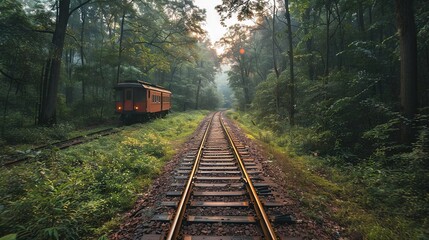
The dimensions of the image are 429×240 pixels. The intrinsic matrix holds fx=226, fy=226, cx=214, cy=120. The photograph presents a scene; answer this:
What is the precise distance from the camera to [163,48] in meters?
24.6

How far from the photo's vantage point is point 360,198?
5211 millimetres

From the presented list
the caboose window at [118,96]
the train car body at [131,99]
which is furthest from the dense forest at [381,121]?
the caboose window at [118,96]

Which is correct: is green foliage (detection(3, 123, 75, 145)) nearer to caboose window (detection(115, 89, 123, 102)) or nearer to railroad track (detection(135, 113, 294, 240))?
caboose window (detection(115, 89, 123, 102))

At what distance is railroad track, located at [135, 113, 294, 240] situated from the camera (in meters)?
3.68

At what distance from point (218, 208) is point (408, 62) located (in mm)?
6646

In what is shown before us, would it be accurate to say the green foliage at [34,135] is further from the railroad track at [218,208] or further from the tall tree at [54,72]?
the railroad track at [218,208]

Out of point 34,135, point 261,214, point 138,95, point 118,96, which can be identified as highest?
point 138,95

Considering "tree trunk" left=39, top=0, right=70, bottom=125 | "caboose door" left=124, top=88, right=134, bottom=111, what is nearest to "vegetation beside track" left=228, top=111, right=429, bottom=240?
"caboose door" left=124, top=88, right=134, bottom=111

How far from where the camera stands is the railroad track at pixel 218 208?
368 cm

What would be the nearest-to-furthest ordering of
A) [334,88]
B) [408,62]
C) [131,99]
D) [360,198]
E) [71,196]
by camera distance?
[71,196], [360,198], [408,62], [334,88], [131,99]

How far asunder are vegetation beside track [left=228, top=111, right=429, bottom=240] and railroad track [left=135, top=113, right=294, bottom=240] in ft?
2.66

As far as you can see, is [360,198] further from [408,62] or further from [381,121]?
[381,121]

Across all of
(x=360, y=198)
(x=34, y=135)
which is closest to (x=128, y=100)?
(x=34, y=135)

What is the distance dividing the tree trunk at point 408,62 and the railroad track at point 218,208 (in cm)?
423
